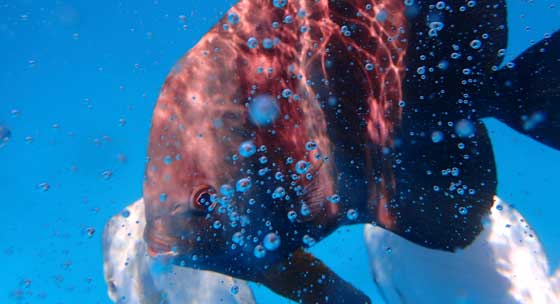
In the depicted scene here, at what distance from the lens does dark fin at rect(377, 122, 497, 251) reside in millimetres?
2953

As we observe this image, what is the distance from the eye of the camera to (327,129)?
2684 millimetres

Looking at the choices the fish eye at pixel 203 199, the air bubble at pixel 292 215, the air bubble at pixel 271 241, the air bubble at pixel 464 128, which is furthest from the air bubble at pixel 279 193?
the air bubble at pixel 464 128

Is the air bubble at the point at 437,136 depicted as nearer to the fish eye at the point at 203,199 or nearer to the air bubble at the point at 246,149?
the air bubble at the point at 246,149

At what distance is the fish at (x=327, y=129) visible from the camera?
2.48 m

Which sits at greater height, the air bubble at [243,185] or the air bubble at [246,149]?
the air bubble at [246,149]

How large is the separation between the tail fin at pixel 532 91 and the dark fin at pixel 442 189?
219mm

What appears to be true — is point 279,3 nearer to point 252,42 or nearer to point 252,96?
point 252,42

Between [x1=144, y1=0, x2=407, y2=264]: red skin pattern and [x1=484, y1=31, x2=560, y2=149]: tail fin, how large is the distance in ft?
2.37

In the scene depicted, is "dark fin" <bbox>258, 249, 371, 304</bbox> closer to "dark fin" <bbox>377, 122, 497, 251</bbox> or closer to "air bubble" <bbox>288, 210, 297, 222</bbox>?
"air bubble" <bbox>288, 210, 297, 222</bbox>

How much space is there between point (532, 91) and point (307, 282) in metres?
1.95

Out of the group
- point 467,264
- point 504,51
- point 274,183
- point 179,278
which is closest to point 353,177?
point 274,183

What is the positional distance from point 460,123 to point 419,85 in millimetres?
398

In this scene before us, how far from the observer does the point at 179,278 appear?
5.32 meters

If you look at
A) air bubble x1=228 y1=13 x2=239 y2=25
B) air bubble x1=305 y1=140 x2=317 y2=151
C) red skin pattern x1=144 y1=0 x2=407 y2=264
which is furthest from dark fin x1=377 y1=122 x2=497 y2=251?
air bubble x1=228 y1=13 x2=239 y2=25
